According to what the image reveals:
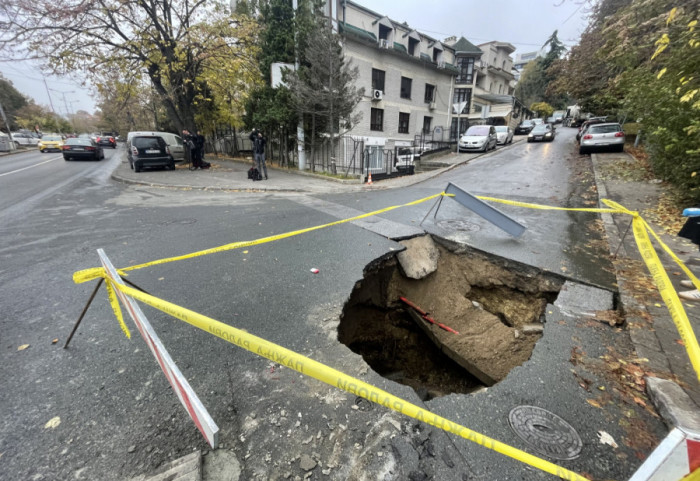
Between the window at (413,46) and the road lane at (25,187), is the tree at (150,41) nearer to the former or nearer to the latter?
the road lane at (25,187)

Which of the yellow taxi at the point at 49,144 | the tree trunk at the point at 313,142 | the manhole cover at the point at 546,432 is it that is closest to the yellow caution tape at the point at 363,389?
the manhole cover at the point at 546,432

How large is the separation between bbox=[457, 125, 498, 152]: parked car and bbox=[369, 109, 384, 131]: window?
5.85m

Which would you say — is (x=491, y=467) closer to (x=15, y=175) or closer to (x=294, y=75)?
(x=294, y=75)

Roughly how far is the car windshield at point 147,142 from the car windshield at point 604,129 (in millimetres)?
22646

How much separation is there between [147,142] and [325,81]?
9.49 m

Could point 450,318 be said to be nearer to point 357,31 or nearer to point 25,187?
point 25,187

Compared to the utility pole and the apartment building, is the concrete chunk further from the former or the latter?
the utility pole

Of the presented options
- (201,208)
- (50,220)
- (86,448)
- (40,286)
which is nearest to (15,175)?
(50,220)

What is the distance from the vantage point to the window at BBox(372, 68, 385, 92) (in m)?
19.8

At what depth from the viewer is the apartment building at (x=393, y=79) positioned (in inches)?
709

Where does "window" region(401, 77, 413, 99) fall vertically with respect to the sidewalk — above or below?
above

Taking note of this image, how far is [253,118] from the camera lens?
665 inches

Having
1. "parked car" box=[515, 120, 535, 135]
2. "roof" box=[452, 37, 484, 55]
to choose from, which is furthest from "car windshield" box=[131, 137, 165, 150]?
"parked car" box=[515, 120, 535, 135]

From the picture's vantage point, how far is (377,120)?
68.3 ft
